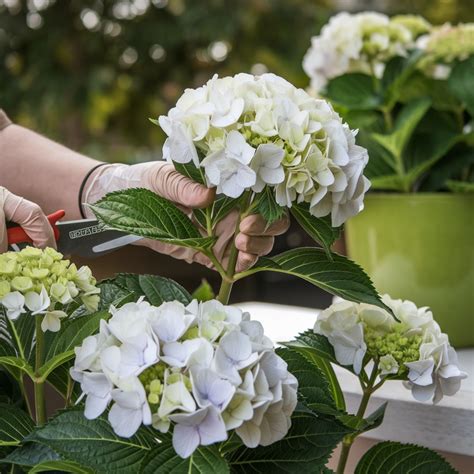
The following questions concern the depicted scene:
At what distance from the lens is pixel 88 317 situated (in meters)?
0.53

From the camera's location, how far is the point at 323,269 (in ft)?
1.91

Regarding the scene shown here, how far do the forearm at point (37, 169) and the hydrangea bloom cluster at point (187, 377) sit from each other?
0.37 m

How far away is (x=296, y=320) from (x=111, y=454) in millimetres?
671

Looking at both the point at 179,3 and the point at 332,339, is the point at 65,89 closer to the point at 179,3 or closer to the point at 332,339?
the point at 179,3

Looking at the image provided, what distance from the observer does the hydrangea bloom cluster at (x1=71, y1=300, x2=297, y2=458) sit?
1.41ft

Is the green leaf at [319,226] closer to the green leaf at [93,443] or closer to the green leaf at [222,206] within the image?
the green leaf at [222,206]

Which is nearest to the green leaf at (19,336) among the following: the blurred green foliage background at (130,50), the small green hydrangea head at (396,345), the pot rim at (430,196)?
the small green hydrangea head at (396,345)

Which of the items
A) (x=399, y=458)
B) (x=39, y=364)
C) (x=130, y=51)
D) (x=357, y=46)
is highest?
(x=357, y=46)

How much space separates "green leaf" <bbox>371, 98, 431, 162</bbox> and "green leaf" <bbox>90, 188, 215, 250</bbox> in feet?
1.61

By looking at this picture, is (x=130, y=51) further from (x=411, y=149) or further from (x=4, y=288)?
(x=4, y=288)

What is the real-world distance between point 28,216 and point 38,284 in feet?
0.36

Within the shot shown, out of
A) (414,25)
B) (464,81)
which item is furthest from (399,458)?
(414,25)

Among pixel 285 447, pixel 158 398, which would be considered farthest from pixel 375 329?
pixel 158 398

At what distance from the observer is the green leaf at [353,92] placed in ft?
3.43
